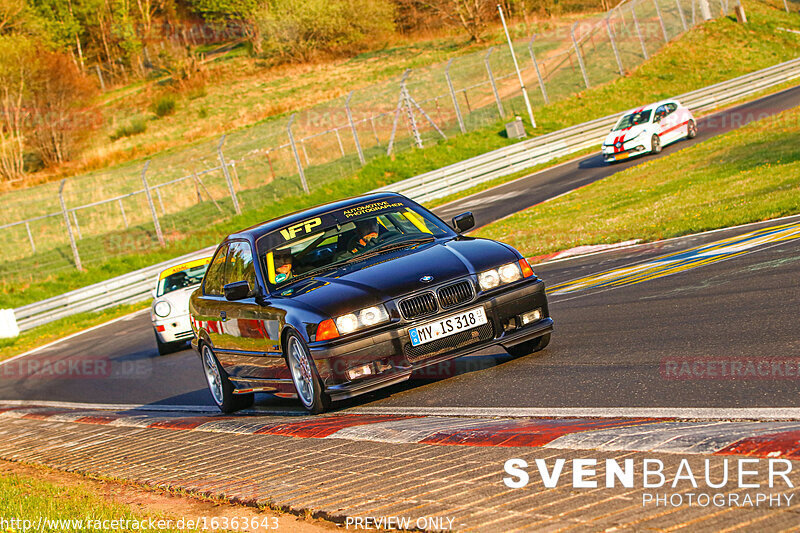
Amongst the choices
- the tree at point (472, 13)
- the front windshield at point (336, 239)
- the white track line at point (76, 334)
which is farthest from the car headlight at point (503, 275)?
the tree at point (472, 13)

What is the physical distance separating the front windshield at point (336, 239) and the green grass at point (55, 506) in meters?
2.60

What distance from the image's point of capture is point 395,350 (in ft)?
23.0

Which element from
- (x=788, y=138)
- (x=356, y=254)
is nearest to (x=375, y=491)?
(x=356, y=254)

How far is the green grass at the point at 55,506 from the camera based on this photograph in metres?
4.83

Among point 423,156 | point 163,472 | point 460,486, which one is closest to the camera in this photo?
point 460,486

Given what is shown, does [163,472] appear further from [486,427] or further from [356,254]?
[356,254]

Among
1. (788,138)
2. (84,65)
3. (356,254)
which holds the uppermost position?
(84,65)

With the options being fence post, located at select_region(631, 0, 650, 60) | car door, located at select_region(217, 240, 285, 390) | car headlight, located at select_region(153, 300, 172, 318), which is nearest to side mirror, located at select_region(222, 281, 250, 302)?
car door, located at select_region(217, 240, 285, 390)

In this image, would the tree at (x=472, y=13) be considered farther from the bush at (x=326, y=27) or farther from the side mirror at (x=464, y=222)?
the side mirror at (x=464, y=222)

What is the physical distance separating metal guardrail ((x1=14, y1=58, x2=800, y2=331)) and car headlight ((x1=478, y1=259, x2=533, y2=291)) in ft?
75.6

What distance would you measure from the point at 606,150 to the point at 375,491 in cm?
2681

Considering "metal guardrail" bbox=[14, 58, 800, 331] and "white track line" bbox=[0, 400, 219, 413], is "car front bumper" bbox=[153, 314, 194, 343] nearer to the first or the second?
"white track line" bbox=[0, 400, 219, 413]

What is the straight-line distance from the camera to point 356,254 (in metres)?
8.11

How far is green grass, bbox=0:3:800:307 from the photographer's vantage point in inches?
1339
